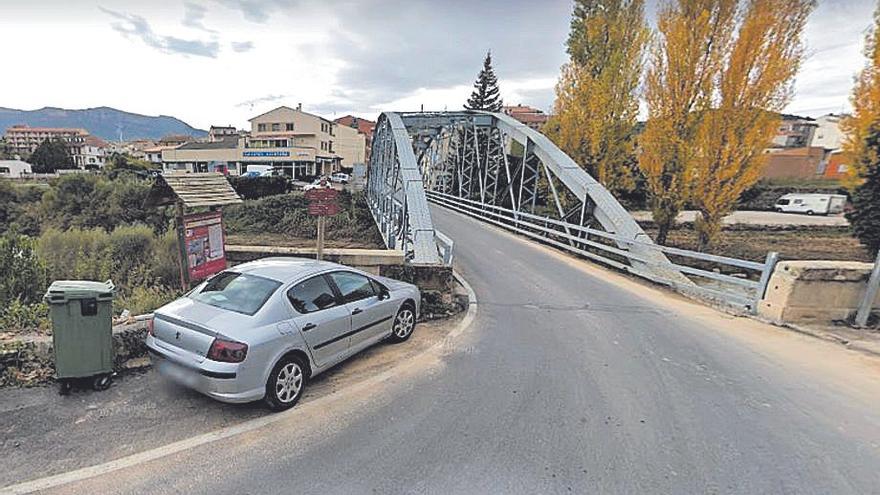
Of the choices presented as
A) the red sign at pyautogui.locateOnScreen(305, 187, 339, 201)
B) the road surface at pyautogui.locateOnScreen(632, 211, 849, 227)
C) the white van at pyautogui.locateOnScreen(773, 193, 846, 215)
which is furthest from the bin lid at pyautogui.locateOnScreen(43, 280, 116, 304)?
the white van at pyautogui.locateOnScreen(773, 193, 846, 215)

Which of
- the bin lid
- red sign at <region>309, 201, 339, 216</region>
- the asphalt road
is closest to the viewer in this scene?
the asphalt road

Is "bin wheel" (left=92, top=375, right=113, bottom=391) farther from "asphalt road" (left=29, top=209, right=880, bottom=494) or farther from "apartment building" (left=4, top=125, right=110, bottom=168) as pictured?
"apartment building" (left=4, top=125, right=110, bottom=168)

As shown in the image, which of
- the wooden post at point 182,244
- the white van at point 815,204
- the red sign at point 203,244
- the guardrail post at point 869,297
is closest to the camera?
the guardrail post at point 869,297

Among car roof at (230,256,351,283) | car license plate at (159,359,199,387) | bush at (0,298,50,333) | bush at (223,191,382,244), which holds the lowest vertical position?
bush at (223,191,382,244)

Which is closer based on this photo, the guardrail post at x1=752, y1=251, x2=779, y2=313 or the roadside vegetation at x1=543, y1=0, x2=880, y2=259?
the guardrail post at x1=752, y1=251, x2=779, y2=313

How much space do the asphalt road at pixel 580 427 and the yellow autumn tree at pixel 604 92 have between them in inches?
525

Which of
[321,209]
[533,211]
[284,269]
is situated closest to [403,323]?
[284,269]

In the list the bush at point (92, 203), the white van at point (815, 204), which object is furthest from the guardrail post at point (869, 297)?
the white van at point (815, 204)

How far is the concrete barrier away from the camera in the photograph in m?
6.80

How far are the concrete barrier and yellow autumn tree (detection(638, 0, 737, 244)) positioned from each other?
285 inches

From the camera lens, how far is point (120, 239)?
10.2 m

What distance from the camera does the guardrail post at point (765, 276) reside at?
7.24 m

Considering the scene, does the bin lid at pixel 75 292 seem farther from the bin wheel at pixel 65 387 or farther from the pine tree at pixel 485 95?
the pine tree at pixel 485 95

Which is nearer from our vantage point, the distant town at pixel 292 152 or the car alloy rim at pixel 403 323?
the car alloy rim at pixel 403 323
